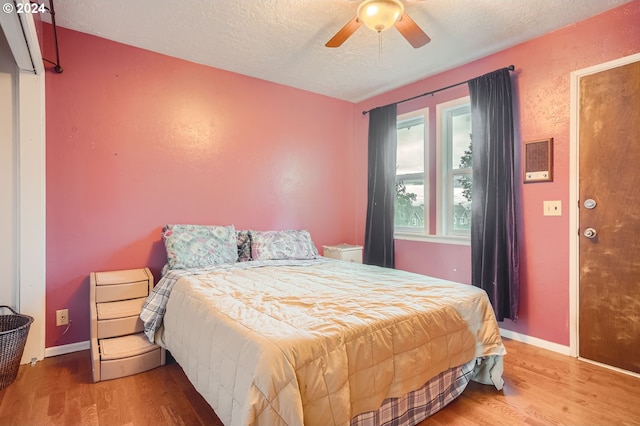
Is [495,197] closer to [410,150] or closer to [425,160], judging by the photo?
[425,160]

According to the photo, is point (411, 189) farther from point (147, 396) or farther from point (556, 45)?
point (147, 396)

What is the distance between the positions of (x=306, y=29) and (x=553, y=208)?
2.30 meters

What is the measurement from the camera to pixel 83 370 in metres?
2.23

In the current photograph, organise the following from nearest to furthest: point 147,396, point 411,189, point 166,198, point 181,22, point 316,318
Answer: point 316,318 → point 147,396 → point 181,22 → point 166,198 → point 411,189

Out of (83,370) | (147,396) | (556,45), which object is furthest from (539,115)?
(83,370)

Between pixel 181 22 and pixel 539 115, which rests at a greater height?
pixel 181 22

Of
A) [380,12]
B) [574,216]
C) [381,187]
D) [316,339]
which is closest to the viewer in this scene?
[316,339]

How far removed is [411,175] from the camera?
12.0 ft

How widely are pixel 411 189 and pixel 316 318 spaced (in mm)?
2522

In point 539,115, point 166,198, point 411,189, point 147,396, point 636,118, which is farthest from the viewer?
point 411,189

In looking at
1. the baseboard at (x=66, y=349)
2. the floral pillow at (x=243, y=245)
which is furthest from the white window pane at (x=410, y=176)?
the baseboard at (x=66, y=349)

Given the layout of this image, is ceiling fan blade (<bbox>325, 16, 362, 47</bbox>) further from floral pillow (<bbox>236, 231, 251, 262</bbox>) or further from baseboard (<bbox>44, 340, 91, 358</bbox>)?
baseboard (<bbox>44, 340, 91, 358</bbox>)

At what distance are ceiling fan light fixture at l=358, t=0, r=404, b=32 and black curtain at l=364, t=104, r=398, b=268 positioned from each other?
1.76 meters

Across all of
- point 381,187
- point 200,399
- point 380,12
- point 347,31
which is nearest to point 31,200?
point 200,399
